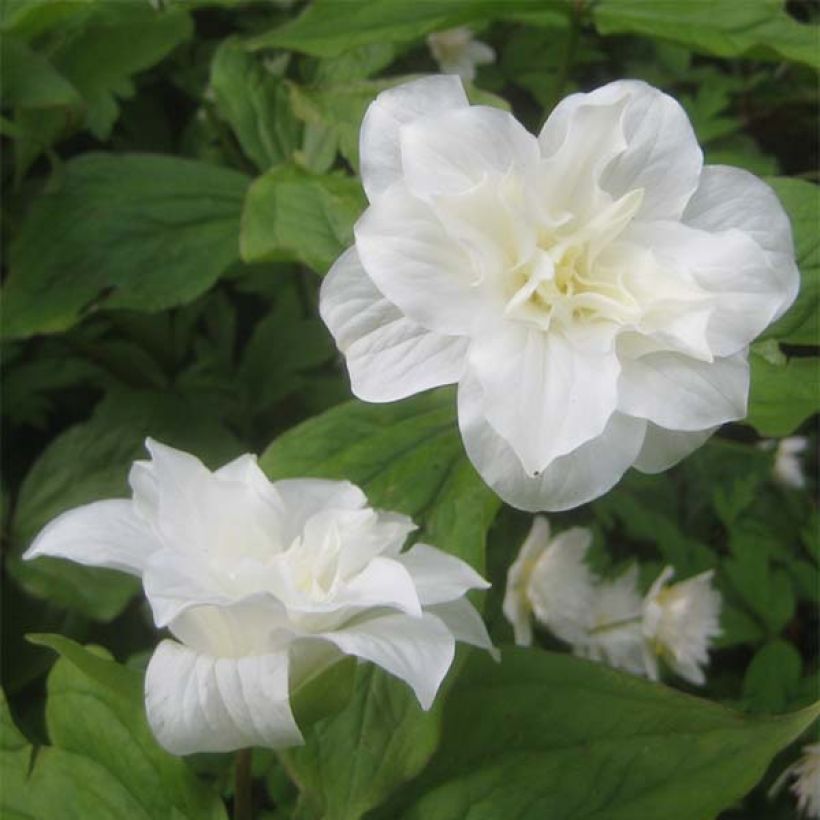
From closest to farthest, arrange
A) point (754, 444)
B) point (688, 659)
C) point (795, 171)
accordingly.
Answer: point (688, 659), point (754, 444), point (795, 171)

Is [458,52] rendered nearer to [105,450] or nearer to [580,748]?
[105,450]

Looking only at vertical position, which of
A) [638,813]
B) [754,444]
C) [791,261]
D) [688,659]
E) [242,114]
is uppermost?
[791,261]

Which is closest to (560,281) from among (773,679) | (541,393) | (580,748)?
(541,393)

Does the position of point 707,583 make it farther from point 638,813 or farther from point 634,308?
point 634,308

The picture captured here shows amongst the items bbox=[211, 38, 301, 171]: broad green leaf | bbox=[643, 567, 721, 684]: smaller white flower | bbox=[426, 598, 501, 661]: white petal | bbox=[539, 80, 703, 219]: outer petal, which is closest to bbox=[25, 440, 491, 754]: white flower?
bbox=[426, 598, 501, 661]: white petal

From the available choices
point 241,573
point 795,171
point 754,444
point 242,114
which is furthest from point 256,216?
point 795,171

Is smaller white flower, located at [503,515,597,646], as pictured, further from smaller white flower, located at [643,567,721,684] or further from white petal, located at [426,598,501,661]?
white petal, located at [426,598,501,661]

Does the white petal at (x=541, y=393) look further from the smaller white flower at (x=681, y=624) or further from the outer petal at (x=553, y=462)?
the smaller white flower at (x=681, y=624)

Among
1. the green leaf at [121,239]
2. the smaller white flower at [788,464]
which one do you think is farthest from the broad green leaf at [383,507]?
the smaller white flower at [788,464]
